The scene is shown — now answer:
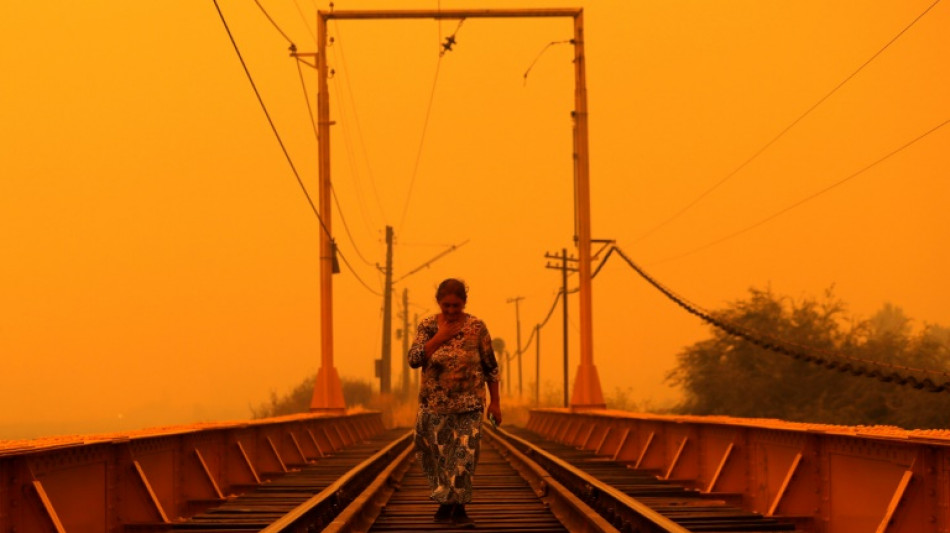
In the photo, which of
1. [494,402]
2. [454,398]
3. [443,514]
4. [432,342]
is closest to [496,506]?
[443,514]

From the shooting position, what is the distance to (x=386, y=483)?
1415 cm

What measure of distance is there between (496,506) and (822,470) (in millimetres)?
3545

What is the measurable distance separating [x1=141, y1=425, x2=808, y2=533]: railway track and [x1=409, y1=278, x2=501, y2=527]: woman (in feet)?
1.75

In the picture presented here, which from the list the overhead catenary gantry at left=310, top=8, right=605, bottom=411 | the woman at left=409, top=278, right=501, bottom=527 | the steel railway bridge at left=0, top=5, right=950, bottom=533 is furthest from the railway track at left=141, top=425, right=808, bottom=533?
the overhead catenary gantry at left=310, top=8, right=605, bottom=411

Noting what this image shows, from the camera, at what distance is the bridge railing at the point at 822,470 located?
7.43m

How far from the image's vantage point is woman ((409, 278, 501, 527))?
9.22m

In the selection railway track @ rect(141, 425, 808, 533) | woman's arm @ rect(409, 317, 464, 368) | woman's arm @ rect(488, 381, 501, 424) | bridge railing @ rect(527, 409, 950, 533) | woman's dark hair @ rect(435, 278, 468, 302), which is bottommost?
railway track @ rect(141, 425, 808, 533)

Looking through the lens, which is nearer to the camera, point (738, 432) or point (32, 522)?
point (32, 522)

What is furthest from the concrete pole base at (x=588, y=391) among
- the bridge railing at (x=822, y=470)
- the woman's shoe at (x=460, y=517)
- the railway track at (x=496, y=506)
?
the woman's shoe at (x=460, y=517)

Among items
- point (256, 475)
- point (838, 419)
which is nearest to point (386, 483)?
point (256, 475)

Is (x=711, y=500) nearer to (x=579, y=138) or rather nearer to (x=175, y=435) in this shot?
(x=175, y=435)

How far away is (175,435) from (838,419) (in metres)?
39.0

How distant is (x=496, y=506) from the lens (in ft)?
38.8

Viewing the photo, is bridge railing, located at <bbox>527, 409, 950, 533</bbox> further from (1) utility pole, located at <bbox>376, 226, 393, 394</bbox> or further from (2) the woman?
(1) utility pole, located at <bbox>376, 226, 393, 394</bbox>
